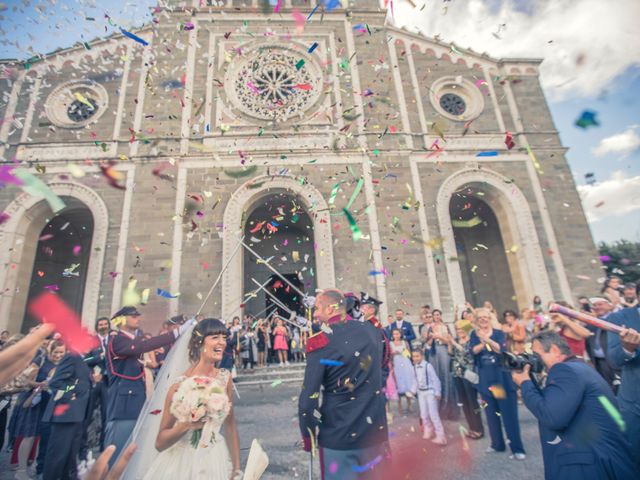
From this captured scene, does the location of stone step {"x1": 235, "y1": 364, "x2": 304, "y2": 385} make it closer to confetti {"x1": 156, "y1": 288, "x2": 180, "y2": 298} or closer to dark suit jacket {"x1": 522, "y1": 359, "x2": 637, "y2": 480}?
confetti {"x1": 156, "y1": 288, "x2": 180, "y2": 298}

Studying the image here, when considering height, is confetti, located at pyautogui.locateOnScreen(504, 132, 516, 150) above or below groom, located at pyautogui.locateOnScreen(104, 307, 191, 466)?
above

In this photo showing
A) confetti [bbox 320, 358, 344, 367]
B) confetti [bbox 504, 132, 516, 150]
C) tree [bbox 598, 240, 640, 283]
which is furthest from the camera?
tree [bbox 598, 240, 640, 283]

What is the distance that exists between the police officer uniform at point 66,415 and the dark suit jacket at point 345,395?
3.35 metres

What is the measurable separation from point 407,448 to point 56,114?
1633 centimetres

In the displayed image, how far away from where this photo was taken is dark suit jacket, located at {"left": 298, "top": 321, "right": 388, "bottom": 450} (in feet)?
8.25

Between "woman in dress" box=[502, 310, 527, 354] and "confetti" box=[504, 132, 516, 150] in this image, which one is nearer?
"woman in dress" box=[502, 310, 527, 354]

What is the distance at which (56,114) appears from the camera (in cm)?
1263

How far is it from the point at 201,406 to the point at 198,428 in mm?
208

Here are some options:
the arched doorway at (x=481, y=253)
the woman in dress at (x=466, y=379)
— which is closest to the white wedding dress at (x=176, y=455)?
the woman in dress at (x=466, y=379)

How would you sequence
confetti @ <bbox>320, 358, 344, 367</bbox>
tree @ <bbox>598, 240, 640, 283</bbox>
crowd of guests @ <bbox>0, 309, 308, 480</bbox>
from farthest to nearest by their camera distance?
1. tree @ <bbox>598, 240, 640, 283</bbox>
2. crowd of guests @ <bbox>0, 309, 308, 480</bbox>
3. confetti @ <bbox>320, 358, 344, 367</bbox>

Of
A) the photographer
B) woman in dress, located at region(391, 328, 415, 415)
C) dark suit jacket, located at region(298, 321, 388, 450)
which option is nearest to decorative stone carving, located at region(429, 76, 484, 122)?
woman in dress, located at region(391, 328, 415, 415)

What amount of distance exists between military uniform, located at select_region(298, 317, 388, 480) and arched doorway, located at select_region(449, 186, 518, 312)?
12636 millimetres

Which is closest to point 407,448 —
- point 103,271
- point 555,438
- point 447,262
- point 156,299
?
point 555,438

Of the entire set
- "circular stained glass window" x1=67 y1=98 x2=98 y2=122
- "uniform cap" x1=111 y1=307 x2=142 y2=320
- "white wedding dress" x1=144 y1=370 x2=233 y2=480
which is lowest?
"white wedding dress" x1=144 y1=370 x2=233 y2=480
